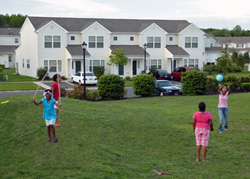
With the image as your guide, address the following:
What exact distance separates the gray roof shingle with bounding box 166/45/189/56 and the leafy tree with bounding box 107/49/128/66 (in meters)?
7.50

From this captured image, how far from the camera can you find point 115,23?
159 ft

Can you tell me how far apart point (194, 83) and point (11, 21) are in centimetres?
9092

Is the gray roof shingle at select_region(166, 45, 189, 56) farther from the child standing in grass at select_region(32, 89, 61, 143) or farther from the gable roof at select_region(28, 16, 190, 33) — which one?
the child standing in grass at select_region(32, 89, 61, 143)

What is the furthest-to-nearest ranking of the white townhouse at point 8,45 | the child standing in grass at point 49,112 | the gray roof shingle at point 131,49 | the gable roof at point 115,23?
the white townhouse at point 8,45 < the gable roof at point 115,23 < the gray roof shingle at point 131,49 < the child standing in grass at point 49,112

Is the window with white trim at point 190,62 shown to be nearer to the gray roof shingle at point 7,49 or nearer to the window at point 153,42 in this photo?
the window at point 153,42

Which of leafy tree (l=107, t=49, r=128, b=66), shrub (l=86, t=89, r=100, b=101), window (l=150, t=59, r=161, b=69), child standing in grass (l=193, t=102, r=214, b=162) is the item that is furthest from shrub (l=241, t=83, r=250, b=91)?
child standing in grass (l=193, t=102, r=214, b=162)

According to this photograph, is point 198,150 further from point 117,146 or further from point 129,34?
point 129,34

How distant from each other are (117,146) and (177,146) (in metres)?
1.92

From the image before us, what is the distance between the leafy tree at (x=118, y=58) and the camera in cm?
4238

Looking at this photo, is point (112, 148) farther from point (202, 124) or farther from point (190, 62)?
point (190, 62)

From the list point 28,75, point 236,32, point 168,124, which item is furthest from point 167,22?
point 236,32

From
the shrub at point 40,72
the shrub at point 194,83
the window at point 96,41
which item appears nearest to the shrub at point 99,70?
the window at point 96,41

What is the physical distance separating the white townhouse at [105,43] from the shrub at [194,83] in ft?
57.1

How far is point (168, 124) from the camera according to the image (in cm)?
1410
